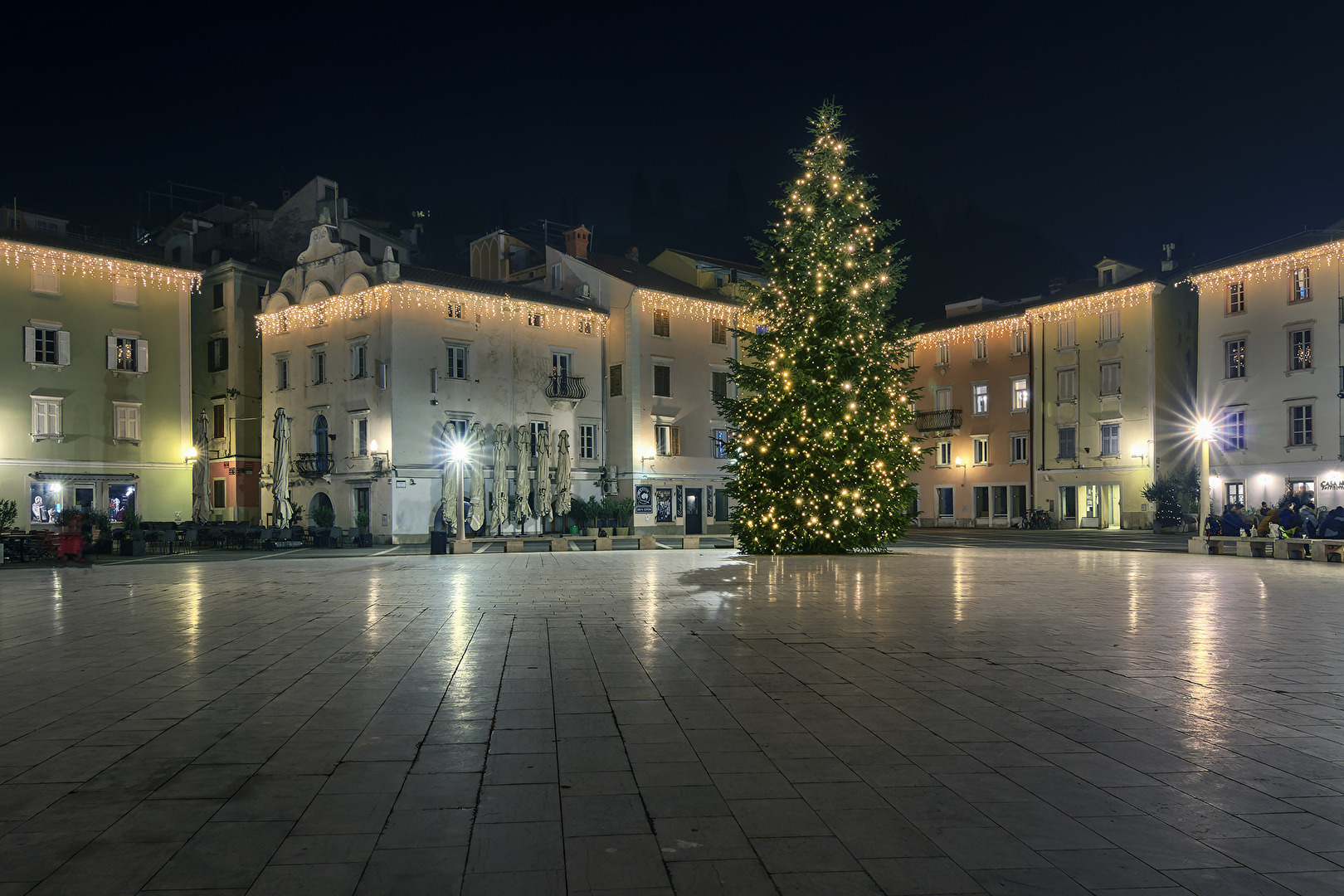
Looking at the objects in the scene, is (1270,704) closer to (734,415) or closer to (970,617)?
(970,617)

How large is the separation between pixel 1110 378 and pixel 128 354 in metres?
45.4

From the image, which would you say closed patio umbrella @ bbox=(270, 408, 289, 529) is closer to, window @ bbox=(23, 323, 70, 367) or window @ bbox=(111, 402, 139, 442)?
window @ bbox=(111, 402, 139, 442)

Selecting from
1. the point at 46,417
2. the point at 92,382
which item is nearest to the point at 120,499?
the point at 46,417

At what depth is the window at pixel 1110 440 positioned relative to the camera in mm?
47062

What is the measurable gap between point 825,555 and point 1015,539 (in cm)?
1630

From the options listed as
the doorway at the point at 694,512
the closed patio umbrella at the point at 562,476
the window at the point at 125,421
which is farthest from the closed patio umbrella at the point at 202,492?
the doorway at the point at 694,512

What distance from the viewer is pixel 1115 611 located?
12.7 meters

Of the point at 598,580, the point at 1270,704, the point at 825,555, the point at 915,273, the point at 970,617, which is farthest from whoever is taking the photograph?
the point at 915,273

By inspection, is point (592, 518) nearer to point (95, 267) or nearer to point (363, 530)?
point (363, 530)

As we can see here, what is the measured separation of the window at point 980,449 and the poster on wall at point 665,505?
18802 millimetres

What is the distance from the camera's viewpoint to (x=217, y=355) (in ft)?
157

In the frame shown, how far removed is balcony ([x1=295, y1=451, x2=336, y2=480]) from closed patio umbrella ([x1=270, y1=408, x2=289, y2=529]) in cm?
584

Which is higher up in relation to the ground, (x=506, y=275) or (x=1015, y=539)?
(x=506, y=275)

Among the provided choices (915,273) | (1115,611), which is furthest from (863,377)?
(915,273)
